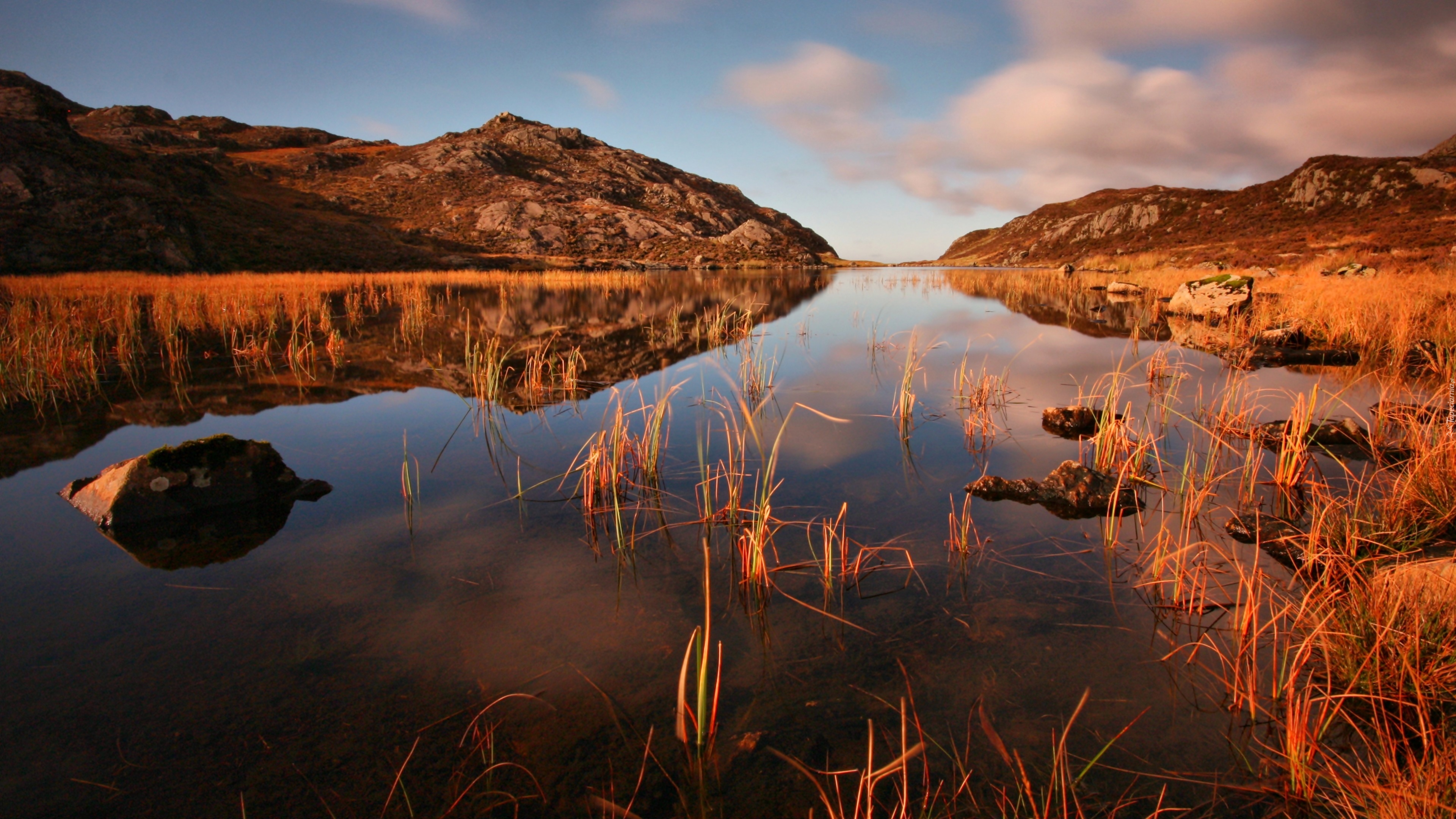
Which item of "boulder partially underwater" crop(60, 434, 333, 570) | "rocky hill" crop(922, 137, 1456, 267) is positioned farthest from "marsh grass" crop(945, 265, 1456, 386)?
"boulder partially underwater" crop(60, 434, 333, 570)

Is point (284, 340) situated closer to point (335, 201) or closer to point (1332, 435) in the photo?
point (1332, 435)

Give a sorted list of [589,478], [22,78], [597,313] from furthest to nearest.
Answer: [22,78], [597,313], [589,478]

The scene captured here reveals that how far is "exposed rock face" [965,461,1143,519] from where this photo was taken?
4.60 m

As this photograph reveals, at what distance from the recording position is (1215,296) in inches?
635

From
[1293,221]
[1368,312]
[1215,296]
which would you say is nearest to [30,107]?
[1215,296]

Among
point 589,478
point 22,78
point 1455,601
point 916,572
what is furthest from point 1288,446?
point 22,78

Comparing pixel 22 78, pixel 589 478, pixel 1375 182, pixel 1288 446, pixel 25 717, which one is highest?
pixel 22 78

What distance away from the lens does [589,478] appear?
4.74 m

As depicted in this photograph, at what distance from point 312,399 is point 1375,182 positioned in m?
87.8

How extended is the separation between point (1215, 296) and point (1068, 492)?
16.3 metres

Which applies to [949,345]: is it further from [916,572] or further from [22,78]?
[22,78]

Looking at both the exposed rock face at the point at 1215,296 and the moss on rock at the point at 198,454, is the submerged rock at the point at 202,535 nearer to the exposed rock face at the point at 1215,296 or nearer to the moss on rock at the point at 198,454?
the moss on rock at the point at 198,454

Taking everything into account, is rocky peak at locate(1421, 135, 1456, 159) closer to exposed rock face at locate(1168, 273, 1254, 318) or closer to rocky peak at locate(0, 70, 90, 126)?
exposed rock face at locate(1168, 273, 1254, 318)

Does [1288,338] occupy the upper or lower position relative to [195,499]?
upper
